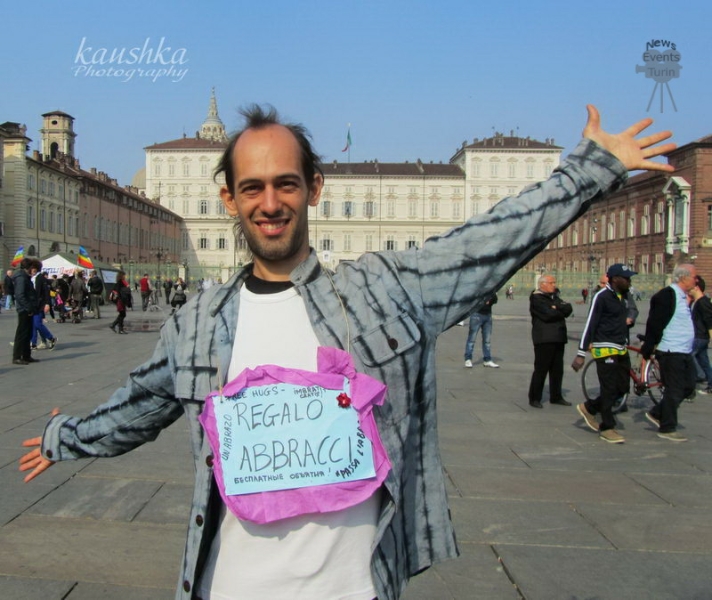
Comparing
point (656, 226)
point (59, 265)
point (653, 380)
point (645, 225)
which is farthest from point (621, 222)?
point (653, 380)

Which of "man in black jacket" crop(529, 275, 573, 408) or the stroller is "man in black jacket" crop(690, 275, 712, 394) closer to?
"man in black jacket" crop(529, 275, 573, 408)

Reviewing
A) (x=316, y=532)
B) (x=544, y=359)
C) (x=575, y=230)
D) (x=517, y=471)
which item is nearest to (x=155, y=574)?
(x=316, y=532)

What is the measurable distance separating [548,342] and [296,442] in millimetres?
7431

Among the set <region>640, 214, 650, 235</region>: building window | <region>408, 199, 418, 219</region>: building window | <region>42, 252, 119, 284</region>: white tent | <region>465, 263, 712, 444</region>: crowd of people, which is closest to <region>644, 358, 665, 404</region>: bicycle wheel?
<region>465, 263, 712, 444</region>: crowd of people

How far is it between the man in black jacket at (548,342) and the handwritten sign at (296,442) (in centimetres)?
735

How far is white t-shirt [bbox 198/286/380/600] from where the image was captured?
157cm

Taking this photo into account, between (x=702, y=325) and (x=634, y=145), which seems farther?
(x=702, y=325)

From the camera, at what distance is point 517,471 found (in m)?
5.57

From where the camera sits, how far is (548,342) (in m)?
8.61

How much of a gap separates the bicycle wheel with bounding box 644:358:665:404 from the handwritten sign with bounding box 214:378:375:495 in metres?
7.31

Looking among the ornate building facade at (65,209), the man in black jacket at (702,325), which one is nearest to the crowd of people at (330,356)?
the man in black jacket at (702,325)

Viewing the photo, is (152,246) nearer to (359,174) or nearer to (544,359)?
(359,174)

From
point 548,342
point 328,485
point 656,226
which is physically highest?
point 656,226

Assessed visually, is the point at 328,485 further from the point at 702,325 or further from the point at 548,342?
the point at 702,325
